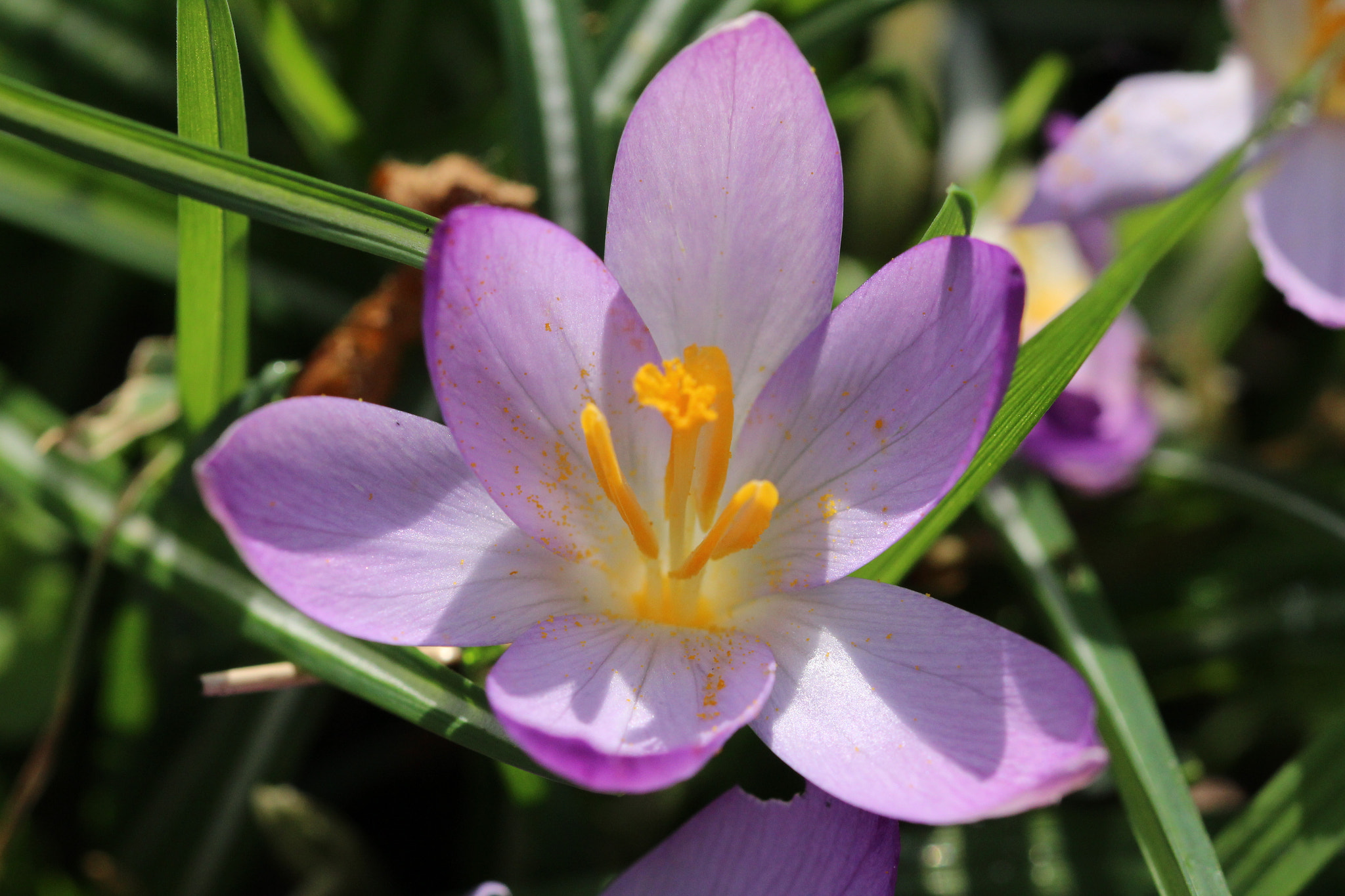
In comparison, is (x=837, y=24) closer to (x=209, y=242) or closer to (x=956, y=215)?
(x=956, y=215)

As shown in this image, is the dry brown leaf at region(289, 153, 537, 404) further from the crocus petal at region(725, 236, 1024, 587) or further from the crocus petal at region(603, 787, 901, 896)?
the crocus petal at region(603, 787, 901, 896)

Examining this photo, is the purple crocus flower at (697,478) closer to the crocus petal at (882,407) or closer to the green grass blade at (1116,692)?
the crocus petal at (882,407)

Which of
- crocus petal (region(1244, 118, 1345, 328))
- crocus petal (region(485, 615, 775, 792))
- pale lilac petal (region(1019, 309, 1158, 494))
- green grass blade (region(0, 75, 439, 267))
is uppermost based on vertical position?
green grass blade (region(0, 75, 439, 267))

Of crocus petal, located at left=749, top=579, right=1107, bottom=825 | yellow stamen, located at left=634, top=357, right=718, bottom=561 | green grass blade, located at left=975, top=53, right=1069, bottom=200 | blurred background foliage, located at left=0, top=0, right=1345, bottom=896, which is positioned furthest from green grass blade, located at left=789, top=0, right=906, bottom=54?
crocus petal, located at left=749, top=579, right=1107, bottom=825

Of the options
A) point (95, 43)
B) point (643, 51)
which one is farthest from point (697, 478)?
point (95, 43)

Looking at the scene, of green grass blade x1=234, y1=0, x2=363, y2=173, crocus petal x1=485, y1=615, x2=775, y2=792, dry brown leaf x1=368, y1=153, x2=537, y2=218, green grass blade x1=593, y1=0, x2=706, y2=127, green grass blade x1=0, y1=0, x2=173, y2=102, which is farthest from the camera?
green grass blade x1=0, y1=0, x2=173, y2=102

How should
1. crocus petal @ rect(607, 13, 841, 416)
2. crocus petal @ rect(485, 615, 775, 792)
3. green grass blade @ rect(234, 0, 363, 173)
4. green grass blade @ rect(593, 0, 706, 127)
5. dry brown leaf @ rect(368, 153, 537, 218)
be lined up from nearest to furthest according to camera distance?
crocus petal @ rect(485, 615, 775, 792)
crocus petal @ rect(607, 13, 841, 416)
dry brown leaf @ rect(368, 153, 537, 218)
green grass blade @ rect(593, 0, 706, 127)
green grass blade @ rect(234, 0, 363, 173)

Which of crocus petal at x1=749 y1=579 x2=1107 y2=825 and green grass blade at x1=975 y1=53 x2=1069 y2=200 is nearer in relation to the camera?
crocus petal at x1=749 y1=579 x2=1107 y2=825

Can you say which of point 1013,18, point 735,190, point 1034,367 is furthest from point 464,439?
point 1013,18
